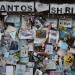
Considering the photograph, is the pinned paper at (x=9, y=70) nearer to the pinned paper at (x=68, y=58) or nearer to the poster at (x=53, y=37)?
the poster at (x=53, y=37)

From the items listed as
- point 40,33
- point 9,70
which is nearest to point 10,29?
point 40,33

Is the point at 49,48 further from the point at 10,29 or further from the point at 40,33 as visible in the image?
the point at 10,29

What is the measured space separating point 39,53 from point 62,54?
0.33 meters

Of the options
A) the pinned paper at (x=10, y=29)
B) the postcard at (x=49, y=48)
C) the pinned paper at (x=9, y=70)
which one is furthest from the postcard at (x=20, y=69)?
the pinned paper at (x=10, y=29)

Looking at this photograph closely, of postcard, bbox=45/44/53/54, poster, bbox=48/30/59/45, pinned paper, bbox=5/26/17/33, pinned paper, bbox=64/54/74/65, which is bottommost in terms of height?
pinned paper, bbox=64/54/74/65

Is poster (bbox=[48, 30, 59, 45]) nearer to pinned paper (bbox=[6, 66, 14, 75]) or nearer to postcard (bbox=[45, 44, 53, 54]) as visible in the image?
postcard (bbox=[45, 44, 53, 54])

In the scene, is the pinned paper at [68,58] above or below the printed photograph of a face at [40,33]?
below

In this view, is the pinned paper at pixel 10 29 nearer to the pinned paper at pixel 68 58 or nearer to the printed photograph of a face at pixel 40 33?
the printed photograph of a face at pixel 40 33

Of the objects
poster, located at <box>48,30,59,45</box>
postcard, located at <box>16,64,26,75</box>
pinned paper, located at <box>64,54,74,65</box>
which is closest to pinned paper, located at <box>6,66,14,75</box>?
postcard, located at <box>16,64,26,75</box>

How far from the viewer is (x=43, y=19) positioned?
7.27 metres

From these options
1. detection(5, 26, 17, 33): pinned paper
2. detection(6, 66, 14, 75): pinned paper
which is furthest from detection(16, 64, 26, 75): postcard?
detection(5, 26, 17, 33): pinned paper

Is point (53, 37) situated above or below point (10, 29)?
below

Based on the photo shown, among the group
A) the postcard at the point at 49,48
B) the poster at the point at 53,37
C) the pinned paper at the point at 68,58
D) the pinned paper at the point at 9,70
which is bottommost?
the pinned paper at the point at 9,70

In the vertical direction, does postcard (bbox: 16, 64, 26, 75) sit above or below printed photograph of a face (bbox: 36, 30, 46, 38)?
below
